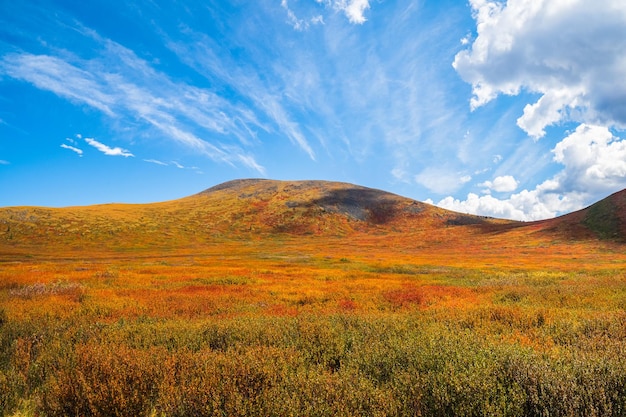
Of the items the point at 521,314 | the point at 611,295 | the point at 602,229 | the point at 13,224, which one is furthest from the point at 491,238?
the point at 13,224

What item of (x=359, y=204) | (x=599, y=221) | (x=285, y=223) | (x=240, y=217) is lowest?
(x=285, y=223)

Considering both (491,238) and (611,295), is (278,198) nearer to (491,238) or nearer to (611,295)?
(491,238)

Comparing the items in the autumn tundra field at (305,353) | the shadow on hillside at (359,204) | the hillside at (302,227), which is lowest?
the autumn tundra field at (305,353)

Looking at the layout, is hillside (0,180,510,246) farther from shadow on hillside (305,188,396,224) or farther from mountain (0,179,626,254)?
mountain (0,179,626,254)

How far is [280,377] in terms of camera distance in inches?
183

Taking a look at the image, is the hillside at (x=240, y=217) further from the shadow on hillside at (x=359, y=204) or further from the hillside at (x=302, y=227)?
the hillside at (x=302, y=227)

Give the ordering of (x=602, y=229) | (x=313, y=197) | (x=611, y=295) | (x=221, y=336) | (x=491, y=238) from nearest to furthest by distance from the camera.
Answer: (x=221, y=336), (x=611, y=295), (x=602, y=229), (x=491, y=238), (x=313, y=197)

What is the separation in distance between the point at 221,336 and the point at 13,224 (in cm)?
10292

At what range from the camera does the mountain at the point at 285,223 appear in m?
70.3

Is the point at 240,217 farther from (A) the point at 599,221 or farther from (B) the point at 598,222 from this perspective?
(A) the point at 599,221

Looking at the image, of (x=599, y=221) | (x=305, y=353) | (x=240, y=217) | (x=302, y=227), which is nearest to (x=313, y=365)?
(x=305, y=353)

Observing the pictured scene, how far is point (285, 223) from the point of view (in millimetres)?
105438

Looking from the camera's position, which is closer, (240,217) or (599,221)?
(599,221)

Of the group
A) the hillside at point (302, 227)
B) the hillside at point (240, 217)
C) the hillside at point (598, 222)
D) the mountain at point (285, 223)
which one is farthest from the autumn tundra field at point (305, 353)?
the hillside at point (240, 217)
